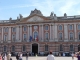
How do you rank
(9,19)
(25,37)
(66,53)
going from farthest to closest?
(9,19)
(25,37)
(66,53)

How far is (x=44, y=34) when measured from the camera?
55.6 meters

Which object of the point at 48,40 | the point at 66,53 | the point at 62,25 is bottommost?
the point at 66,53

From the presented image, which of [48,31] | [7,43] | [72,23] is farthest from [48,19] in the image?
[7,43]

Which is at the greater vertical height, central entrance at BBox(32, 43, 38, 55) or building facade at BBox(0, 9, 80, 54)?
building facade at BBox(0, 9, 80, 54)

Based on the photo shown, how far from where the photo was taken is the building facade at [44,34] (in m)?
53.6

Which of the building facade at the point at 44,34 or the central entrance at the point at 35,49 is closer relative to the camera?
the building facade at the point at 44,34

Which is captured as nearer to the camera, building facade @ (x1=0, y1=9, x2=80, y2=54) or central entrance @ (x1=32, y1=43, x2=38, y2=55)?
building facade @ (x1=0, y1=9, x2=80, y2=54)

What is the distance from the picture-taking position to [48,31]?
5550 centimetres

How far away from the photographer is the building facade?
2112 inches

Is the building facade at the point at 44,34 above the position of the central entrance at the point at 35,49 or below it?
above

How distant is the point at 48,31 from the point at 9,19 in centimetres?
1395

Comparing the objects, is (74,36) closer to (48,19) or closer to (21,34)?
(48,19)

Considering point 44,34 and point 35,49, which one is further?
point 35,49

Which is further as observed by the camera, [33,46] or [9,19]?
[9,19]
